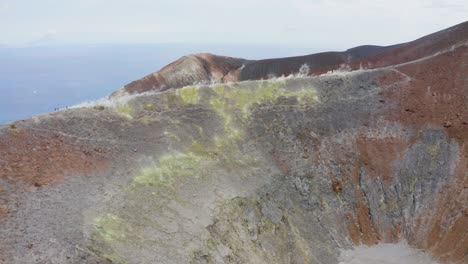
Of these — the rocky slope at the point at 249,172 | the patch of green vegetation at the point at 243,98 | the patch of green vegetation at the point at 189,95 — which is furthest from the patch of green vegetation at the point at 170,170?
the patch of green vegetation at the point at 189,95

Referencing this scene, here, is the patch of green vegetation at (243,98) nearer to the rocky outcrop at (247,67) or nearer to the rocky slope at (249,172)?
the rocky slope at (249,172)

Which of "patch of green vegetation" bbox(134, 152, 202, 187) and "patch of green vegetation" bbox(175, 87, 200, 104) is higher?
"patch of green vegetation" bbox(175, 87, 200, 104)

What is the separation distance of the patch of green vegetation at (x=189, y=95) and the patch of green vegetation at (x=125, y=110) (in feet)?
15.7

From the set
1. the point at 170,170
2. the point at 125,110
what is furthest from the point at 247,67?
the point at 170,170

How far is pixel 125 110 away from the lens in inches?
1411

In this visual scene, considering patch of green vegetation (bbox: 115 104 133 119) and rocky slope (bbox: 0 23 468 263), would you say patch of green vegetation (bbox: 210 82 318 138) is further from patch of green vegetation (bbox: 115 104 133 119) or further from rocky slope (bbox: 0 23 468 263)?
patch of green vegetation (bbox: 115 104 133 119)

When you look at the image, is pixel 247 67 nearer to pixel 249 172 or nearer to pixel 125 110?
pixel 249 172

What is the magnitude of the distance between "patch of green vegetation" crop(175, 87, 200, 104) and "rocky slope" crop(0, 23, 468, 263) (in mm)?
127

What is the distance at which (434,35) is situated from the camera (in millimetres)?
64812

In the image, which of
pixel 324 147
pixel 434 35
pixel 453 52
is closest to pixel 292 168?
pixel 324 147

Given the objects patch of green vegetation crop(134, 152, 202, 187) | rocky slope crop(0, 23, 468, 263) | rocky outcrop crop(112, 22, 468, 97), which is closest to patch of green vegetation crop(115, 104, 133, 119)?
rocky slope crop(0, 23, 468, 263)

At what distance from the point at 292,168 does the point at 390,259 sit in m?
10.0

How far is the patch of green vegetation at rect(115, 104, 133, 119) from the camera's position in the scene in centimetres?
3544

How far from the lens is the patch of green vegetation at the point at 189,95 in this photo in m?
39.3
